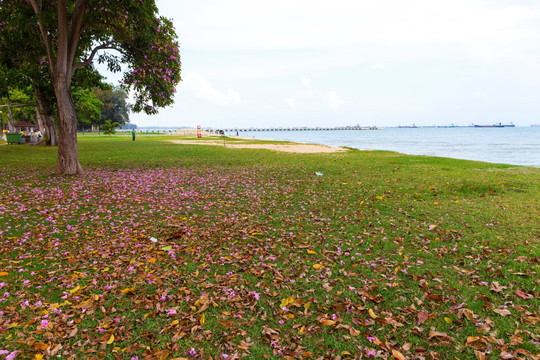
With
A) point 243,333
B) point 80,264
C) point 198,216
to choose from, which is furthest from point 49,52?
point 243,333

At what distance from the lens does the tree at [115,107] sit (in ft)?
426

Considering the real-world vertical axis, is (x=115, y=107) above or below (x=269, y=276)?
above

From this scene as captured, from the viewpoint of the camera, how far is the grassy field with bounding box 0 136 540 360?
4418mm

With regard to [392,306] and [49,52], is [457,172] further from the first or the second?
[49,52]

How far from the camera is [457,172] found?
18.3m

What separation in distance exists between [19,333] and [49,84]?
34820mm

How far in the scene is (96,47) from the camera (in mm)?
17422

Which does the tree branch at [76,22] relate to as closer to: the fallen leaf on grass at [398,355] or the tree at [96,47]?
the tree at [96,47]

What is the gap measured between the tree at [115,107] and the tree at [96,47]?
12169 centimetres

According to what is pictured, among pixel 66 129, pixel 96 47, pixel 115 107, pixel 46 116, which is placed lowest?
pixel 66 129

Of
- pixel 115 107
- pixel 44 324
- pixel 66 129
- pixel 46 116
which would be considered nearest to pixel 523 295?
pixel 44 324

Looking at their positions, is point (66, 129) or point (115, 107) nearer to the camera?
point (66, 129)

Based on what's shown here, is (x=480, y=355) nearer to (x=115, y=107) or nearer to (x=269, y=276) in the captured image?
(x=269, y=276)

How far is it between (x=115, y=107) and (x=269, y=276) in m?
155
